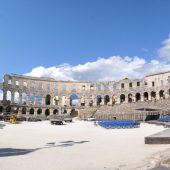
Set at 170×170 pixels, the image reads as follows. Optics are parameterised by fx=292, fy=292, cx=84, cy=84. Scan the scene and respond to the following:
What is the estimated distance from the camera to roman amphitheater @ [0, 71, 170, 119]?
87.6 m

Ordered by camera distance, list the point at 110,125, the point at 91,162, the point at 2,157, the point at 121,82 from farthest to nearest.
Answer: the point at 121,82 < the point at 110,125 < the point at 2,157 < the point at 91,162

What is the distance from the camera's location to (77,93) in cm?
10125

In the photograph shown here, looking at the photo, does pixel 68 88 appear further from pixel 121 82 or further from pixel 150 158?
pixel 150 158

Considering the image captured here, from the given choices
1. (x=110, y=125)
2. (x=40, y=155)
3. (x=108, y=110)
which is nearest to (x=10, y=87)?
(x=108, y=110)

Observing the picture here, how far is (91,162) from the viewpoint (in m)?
12.2

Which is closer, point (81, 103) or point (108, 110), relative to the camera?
point (108, 110)

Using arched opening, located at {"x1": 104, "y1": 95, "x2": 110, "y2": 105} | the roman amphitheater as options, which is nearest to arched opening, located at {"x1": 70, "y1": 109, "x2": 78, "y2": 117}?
the roman amphitheater

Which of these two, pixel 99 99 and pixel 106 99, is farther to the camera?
pixel 99 99

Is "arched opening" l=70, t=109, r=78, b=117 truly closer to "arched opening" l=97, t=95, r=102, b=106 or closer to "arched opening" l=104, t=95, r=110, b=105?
"arched opening" l=97, t=95, r=102, b=106

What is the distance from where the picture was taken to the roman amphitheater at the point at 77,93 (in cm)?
8759

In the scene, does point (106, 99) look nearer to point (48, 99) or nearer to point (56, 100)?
point (56, 100)

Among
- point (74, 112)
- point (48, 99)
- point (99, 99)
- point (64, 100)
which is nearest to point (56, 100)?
point (48, 99)

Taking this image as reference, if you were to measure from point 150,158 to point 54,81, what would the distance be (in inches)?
3529

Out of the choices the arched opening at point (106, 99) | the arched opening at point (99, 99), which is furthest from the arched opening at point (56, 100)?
the arched opening at point (106, 99)
